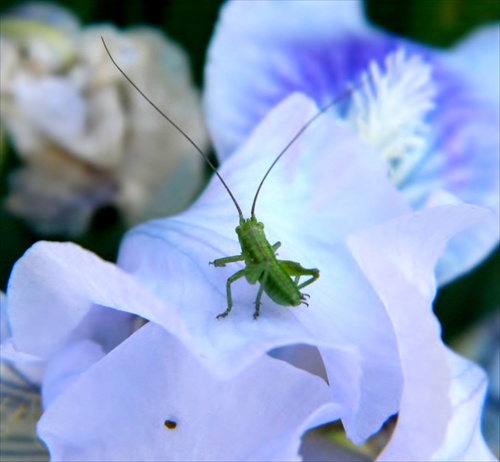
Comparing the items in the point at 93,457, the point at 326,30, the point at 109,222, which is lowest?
the point at 109,222

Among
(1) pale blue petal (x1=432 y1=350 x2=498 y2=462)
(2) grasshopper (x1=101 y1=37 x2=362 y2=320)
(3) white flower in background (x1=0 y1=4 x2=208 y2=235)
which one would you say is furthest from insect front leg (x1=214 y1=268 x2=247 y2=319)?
(3) white flower in background (x1=0 y1=4 x2=208 y2=235)

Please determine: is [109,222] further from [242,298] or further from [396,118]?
[242,298]

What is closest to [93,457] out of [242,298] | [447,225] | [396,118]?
[242,298]

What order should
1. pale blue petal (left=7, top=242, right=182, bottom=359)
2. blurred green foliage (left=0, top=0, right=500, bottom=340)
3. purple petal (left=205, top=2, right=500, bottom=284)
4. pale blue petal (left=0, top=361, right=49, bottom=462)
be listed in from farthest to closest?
blurred green foliage (left=0, top=0, right=500, bottom=340) → purple petal (left=205, top=2, right=500, bottom=284) → pale blue petal (left=0, top=361, right=49, bottom=462) → pale blue petal (left=7, top=242, right=182, bottom=359)

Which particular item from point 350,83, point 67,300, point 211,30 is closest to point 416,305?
point 67,300

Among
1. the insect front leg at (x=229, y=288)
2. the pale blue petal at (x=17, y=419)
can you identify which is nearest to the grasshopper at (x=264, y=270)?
the insect front leg at (x=229, y=288)

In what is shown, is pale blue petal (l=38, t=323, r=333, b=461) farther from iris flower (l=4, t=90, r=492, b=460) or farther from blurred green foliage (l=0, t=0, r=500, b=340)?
blurred green foliage (l=0, t=0, r=500, b=340)
